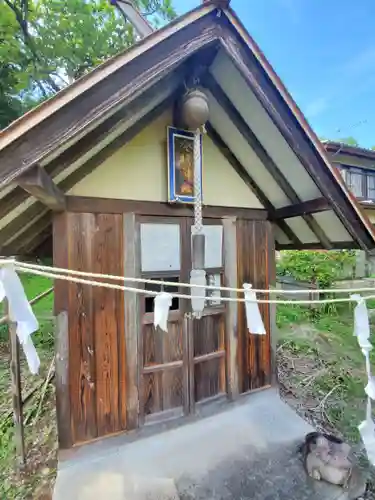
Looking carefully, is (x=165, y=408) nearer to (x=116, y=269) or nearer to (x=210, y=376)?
(x=210, y=376)

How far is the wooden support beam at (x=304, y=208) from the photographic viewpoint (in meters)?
3.13

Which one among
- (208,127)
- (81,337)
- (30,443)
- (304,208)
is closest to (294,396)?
(304,208)

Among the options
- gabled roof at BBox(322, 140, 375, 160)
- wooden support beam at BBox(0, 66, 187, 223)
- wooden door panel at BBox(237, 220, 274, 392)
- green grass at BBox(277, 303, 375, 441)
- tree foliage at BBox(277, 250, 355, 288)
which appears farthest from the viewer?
tree foliage at BBox(277, 250, 355, 288)

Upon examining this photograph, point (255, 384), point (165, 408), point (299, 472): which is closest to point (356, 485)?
point (299, 472)

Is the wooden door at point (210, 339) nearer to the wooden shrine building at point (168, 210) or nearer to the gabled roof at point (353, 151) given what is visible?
the wooden shrine building at point (168, 210)

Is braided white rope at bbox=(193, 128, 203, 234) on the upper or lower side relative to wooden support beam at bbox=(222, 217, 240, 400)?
upper

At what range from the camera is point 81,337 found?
2.84 meters

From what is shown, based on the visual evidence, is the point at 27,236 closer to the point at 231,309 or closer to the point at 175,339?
the point at 175,339

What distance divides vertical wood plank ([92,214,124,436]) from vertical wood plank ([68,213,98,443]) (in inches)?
2.0

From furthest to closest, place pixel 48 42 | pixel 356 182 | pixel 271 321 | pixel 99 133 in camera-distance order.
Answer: pixel 356 182, pixel 48 42, pixel 271 321, pixel 99 133

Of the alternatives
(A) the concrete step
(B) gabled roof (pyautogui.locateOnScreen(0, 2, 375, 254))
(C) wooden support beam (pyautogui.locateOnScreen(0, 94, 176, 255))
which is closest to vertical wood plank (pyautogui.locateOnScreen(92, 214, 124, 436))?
(C) wooden support beam (pyautogui.locateOnScreen(0, 94, 176, 255))

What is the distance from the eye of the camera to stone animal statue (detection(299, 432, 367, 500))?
2.49 metres

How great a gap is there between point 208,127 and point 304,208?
5.16 feet

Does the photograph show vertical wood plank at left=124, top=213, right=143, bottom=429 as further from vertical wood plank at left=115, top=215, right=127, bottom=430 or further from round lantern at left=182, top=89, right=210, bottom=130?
round lantern at left=182, top=89, right=210, bottom=130
